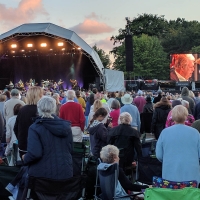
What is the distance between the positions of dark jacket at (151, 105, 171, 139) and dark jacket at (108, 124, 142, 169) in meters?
2.99

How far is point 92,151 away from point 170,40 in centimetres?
6015

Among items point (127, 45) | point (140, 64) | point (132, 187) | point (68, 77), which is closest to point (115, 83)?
point (127, 45)

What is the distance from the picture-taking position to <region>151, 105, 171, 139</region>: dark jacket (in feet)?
29.7

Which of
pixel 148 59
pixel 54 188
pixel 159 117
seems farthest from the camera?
pixel 148 59

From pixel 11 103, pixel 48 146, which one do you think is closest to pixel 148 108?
pixel 11 103

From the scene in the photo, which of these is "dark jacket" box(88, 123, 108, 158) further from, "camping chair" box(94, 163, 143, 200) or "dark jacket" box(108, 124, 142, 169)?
"camping chair" box(94, 163, 143, 200)

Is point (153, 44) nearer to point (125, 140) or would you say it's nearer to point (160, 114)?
point (160, 114)

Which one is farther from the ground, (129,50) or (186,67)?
(129,50)

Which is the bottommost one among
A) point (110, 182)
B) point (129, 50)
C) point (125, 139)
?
point (110, 182)

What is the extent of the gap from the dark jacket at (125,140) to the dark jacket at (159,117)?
9.80 ft

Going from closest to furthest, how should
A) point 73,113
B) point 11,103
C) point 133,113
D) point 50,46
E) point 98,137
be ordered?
point 98,137 < point 73,113 < point 11,103 < point 133,113 < point 50,46

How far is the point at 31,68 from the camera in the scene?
3241 centimetres

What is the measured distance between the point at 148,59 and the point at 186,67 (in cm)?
1678

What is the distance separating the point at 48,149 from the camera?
412 cm
